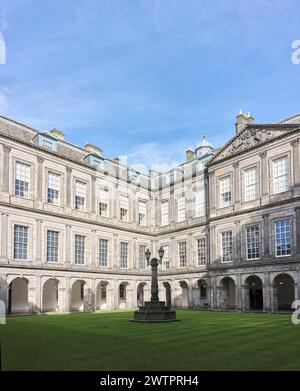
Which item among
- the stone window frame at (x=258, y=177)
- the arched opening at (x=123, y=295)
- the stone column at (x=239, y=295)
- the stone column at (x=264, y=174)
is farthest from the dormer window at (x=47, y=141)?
the stone column at (x=239, y=295)

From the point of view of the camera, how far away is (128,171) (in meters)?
42.2

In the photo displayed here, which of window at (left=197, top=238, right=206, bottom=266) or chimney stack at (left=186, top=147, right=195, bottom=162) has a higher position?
chimney stack at (left=186, top=147, right=195, bottom=162)

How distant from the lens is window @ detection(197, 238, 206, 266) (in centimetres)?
3721

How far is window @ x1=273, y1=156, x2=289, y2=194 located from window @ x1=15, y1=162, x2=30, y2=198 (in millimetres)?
19448

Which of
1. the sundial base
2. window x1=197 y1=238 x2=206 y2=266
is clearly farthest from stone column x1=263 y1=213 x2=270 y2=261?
the sundial base

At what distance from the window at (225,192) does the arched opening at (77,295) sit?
48.7 feet

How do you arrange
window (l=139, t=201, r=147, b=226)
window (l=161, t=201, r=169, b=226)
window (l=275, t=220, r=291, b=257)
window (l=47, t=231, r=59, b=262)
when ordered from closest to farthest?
window (l=275, t=220, r=291, b=257), window (l=47, t=231, r=59, b=262), window (l=161, t=201, r=169, b=226), window (l=139, t=201, r=147, b=226)

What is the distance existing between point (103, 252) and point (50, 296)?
6083 millimetres

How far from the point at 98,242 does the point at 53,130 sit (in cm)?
1115

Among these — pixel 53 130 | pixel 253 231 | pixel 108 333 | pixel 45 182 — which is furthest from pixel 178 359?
pixel 53 130

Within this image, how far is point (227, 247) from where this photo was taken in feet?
112

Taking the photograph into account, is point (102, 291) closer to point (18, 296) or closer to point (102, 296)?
point (102, 296)

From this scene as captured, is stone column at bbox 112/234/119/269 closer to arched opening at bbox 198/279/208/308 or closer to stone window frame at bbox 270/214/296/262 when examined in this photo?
arched opening at bbox 198/279/208/308

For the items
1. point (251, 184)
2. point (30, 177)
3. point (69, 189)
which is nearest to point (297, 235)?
point (251, 184)
